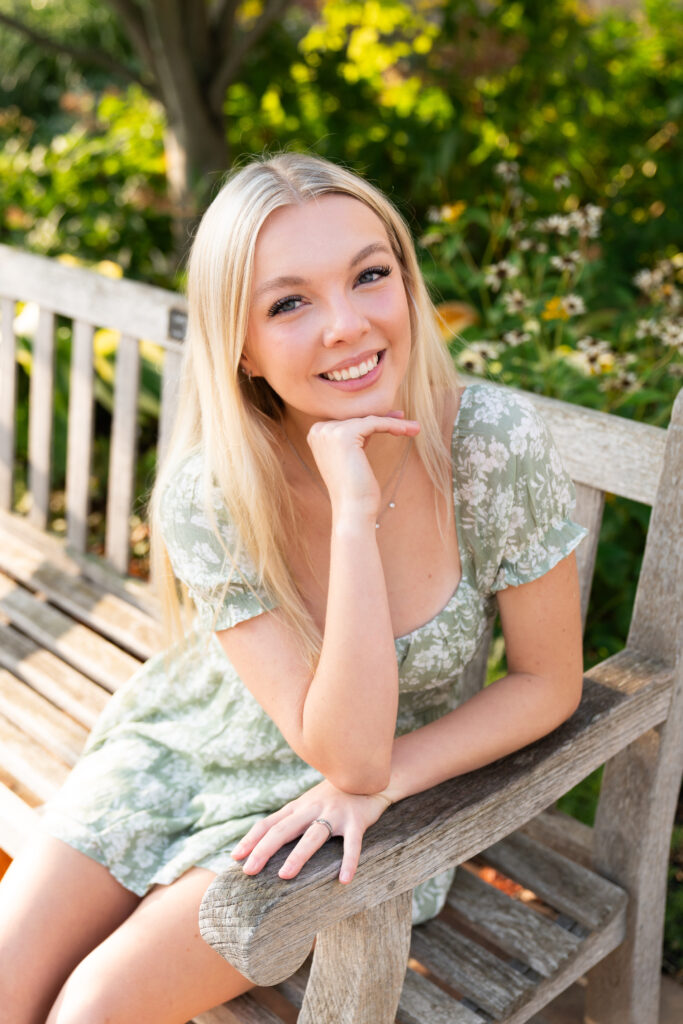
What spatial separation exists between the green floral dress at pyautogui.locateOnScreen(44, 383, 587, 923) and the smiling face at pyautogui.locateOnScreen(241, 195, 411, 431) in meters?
0.23

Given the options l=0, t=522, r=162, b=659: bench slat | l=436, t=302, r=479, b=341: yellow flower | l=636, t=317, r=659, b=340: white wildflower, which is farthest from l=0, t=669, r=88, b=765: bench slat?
l=436, t=302, r=479, b=341: yellow flower

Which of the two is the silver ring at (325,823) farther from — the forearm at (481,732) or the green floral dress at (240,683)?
the green floral dress at (240,683)

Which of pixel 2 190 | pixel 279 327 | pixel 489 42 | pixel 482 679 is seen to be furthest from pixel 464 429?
pixel 2 190

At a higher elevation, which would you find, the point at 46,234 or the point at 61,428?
the point at 46,234

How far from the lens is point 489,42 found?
4.29 meters

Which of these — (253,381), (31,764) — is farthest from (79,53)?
(31,764)

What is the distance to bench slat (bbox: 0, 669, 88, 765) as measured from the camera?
7.03 ft

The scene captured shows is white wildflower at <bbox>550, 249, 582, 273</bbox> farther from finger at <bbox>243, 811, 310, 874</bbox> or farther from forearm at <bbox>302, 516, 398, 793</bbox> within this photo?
finger at <bbox>243, 811, 310, 874</bbox>

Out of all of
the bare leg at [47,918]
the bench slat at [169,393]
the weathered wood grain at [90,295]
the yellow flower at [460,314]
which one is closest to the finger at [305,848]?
the bare leg at [47,918]

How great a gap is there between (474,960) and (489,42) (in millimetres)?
3739

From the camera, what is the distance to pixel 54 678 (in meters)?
2.36

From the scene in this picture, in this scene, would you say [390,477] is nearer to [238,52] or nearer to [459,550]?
[459,550]

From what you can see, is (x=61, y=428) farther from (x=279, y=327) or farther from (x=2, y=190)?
(x=279, y=327)

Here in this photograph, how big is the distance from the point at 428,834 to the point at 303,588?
1.62 ft
